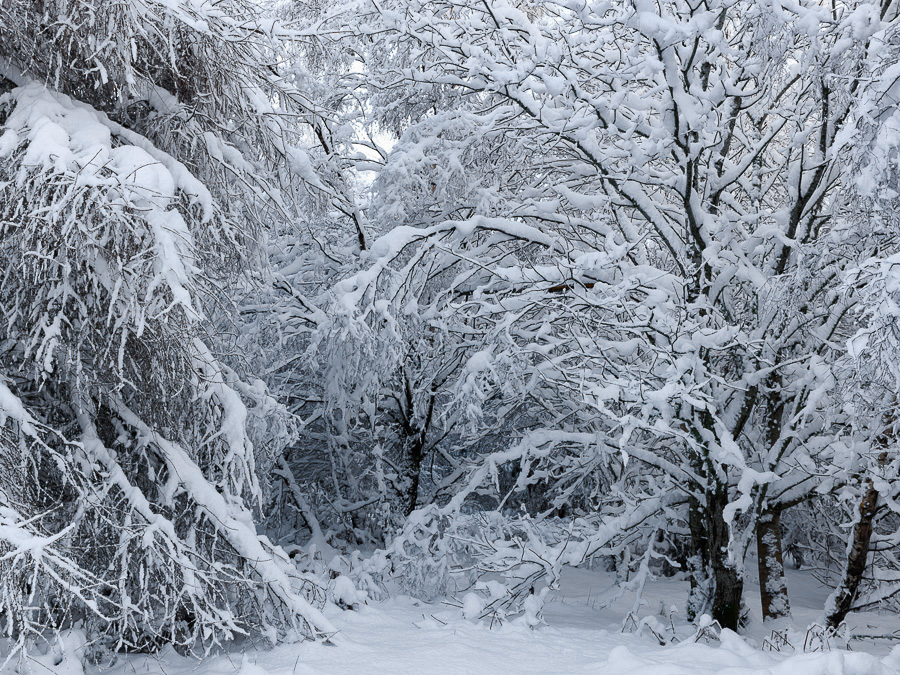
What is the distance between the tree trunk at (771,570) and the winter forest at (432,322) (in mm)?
31

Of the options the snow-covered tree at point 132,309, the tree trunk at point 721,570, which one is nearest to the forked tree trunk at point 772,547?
the tree trunk at point 721,570

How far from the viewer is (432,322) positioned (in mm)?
6410

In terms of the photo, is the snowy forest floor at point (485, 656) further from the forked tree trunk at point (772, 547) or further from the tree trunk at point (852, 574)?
the forked tree trunk at point (772, 547)

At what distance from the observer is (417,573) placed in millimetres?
6770

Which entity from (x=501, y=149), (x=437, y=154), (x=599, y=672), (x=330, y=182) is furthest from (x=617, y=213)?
(x=599, y=672)

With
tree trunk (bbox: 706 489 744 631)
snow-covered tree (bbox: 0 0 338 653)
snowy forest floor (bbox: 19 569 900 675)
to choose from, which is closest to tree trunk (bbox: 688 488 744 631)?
tree trunk (bbox: 706 489 744 631)

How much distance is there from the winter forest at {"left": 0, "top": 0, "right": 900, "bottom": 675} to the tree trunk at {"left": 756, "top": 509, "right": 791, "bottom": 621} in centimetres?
3

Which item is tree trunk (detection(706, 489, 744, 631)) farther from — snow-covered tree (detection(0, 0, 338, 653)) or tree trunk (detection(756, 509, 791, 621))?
snow-covered tree (detection(0, 0, 338, 653))

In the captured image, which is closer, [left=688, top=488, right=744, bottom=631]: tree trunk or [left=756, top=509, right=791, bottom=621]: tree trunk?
[left=688, top=488, right=744, bottom=631]: tree trunk

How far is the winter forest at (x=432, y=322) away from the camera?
375cm

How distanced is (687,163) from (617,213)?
148 cm

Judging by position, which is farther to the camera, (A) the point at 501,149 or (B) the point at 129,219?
(A) the point at 501,149

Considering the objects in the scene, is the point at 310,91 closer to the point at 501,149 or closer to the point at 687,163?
the point at 501,149

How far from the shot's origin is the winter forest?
3748 mm
